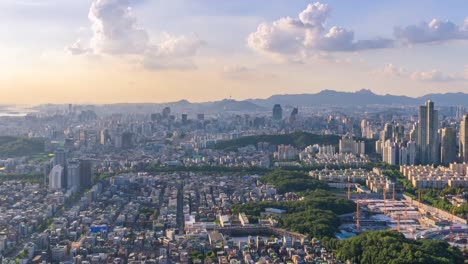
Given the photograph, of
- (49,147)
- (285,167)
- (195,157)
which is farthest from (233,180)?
(49,147)

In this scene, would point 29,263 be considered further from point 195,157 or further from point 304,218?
point 195,157

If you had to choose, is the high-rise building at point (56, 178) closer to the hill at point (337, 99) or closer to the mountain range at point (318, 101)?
the mountain range at point (318, 101)

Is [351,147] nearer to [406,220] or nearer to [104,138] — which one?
[104,138]

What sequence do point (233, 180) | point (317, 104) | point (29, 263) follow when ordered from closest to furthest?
point (29, 263)
point (233, 180)
point (317, 104)

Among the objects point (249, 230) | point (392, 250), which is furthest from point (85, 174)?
point (392, 250)

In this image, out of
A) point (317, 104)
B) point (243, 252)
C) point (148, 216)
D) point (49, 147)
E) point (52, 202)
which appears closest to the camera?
point (243, 252)

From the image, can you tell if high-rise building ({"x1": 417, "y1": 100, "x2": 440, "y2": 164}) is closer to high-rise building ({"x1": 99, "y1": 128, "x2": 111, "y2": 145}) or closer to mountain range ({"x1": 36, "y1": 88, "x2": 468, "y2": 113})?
high-rise building ({"x1": 99, "y1": 128, "x2": 111, "y2": 145})

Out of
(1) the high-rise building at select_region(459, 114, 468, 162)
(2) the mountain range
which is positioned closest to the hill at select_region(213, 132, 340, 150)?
(1) the high-rise building at select_region(459, 114, 468, 162)
